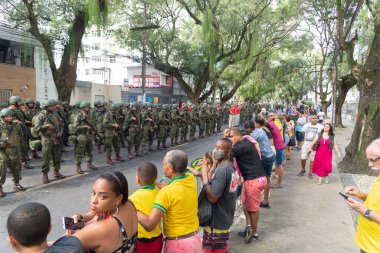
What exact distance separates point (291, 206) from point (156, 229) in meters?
4.08

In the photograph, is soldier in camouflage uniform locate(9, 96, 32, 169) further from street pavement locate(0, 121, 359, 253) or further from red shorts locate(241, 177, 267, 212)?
red shorts locate(241, 177, 267, 212)

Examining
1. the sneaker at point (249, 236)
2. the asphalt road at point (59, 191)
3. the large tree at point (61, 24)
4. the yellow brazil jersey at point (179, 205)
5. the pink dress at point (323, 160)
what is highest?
the large tree at point (61, 24)

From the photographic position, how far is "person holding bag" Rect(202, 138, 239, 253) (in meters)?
3.11

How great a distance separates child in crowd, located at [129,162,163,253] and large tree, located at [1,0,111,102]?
1132cm

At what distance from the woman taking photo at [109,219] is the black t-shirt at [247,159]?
2.24 m

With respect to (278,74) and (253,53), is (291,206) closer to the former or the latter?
(253,53)

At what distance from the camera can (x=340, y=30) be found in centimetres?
1314

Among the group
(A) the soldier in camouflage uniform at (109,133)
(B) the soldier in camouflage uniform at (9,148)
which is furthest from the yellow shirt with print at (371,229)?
(A) the soldier in camouflage uniform at (109,133)

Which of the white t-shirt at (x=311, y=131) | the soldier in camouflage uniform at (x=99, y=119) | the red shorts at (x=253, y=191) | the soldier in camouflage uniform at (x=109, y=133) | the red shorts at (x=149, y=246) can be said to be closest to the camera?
the red shorts at (x=149, y=246)

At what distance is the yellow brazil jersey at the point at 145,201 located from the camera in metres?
2.50

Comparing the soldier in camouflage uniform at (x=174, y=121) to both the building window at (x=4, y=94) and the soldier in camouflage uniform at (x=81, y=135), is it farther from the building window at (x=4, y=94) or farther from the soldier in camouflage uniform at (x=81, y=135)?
the building window at (x=4, y=94)

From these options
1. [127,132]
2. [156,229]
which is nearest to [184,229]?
[156,229]

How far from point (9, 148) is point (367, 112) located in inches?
344

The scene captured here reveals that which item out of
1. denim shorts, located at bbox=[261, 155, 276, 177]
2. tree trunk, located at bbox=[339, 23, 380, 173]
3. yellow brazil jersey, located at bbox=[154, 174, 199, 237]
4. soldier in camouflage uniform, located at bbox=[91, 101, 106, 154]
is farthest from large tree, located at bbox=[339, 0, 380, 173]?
yellow brazil jersey, located at bbox=[154, 174, 199, 237]
